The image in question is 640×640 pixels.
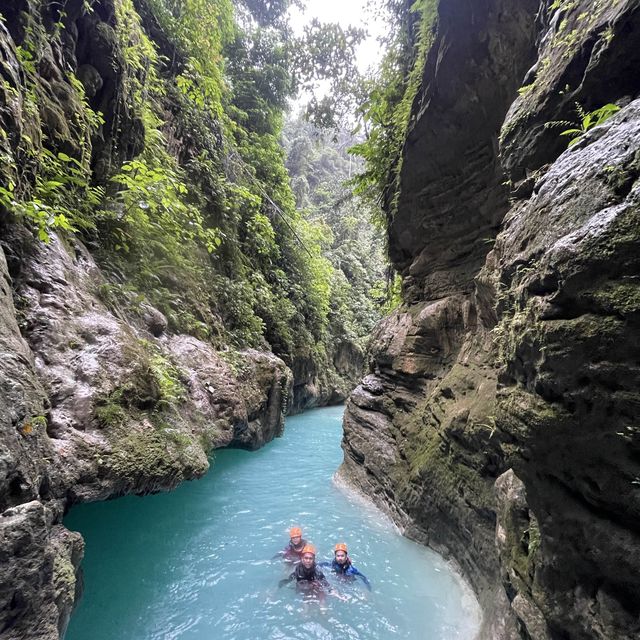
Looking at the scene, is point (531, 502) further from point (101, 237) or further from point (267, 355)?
point (267, 355)

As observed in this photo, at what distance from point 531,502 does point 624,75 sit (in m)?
3.53

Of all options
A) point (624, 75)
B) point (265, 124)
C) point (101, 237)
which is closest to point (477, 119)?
point (624, 75)

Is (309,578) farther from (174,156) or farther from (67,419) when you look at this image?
(174,156)

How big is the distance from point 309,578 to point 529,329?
4379 millimetres

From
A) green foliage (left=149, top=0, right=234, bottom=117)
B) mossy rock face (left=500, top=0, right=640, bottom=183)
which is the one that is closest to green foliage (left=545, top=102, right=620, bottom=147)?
mossy rock face (left=500, top=0, right=640, bottom=183)

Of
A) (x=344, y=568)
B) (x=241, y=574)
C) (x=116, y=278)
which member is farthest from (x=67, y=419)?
(x=344, y=568)

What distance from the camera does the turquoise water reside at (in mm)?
3980

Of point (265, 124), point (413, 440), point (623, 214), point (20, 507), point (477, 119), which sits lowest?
point (413, 440)

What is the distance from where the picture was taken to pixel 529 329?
96.2 inches

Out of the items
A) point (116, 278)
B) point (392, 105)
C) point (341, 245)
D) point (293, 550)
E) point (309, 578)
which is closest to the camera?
point (309, 578)

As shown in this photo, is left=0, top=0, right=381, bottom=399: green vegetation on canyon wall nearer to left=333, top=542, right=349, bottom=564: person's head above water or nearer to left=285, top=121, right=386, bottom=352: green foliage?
left=285, top=121, right=386, bottom=352: green foliage

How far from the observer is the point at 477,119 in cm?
567

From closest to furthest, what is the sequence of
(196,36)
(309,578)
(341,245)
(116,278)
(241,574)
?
1. (309,578)
2. (241,574)
3. (116,278)
4. (196,36)
5. (341,245)

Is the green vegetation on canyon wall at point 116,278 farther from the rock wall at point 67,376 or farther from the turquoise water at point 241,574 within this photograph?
the turquoise water at point 241,574
